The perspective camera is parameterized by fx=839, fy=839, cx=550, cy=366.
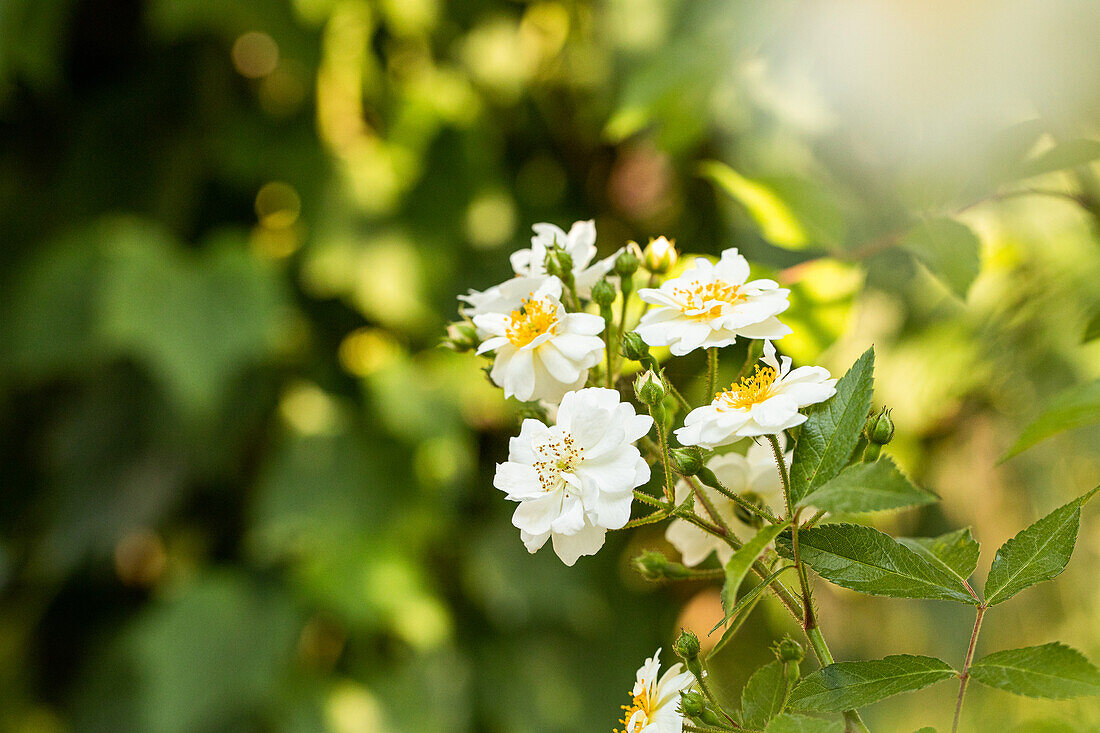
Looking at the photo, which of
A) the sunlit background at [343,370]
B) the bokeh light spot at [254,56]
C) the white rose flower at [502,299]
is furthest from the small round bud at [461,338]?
the bokeh light spot at [254,56]

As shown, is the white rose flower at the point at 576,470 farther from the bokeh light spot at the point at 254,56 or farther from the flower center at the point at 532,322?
the bokeh light spot at the point at 254,56

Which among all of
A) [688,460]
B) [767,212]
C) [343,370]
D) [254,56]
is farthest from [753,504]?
[254,56]

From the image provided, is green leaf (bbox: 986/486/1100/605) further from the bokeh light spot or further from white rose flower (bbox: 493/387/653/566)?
the bokeh light spot

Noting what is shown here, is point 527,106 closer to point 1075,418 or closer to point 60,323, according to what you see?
point 60,323

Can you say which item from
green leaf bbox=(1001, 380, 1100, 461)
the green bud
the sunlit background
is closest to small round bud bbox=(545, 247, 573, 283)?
the green bud

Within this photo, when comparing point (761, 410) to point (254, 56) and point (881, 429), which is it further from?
point (254, 56)

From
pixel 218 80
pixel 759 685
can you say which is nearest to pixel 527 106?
pixel 218 80
